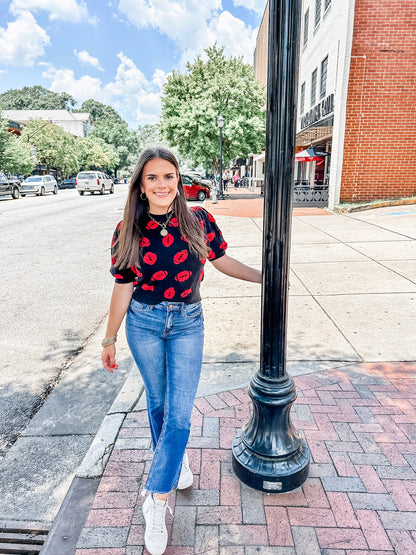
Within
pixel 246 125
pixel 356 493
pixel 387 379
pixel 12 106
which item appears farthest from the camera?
pixel 12 106

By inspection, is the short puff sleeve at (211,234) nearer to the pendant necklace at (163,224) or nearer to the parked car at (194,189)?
the pendant necklace at (163,224)

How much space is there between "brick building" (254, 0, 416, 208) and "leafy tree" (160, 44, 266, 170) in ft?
30.0

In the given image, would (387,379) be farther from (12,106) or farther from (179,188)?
(12,106)

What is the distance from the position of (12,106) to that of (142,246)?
117 metres

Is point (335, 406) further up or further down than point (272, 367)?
further down

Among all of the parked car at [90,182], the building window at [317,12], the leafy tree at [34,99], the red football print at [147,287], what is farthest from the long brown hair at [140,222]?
the leafy tree at [34,99]

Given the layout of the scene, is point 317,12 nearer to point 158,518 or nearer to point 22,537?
point 158,518

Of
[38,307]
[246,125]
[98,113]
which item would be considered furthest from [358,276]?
[98,113]

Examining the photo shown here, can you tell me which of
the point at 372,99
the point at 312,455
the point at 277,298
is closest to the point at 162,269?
the point at 277,298

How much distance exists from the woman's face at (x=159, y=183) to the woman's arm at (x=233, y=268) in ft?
1.45

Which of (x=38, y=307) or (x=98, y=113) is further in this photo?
(x=98, y=113)

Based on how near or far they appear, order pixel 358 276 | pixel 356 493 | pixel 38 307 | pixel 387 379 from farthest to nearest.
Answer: pixel 358 276, pixel 38 307, pixel 387 379, pixel 356 493

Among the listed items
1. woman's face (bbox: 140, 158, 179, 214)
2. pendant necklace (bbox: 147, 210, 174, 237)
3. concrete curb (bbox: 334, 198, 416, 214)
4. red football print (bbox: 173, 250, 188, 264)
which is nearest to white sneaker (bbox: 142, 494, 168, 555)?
red football print (bbox: 173, 250, 188, 264)

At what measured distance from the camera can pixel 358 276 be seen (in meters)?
6.64
